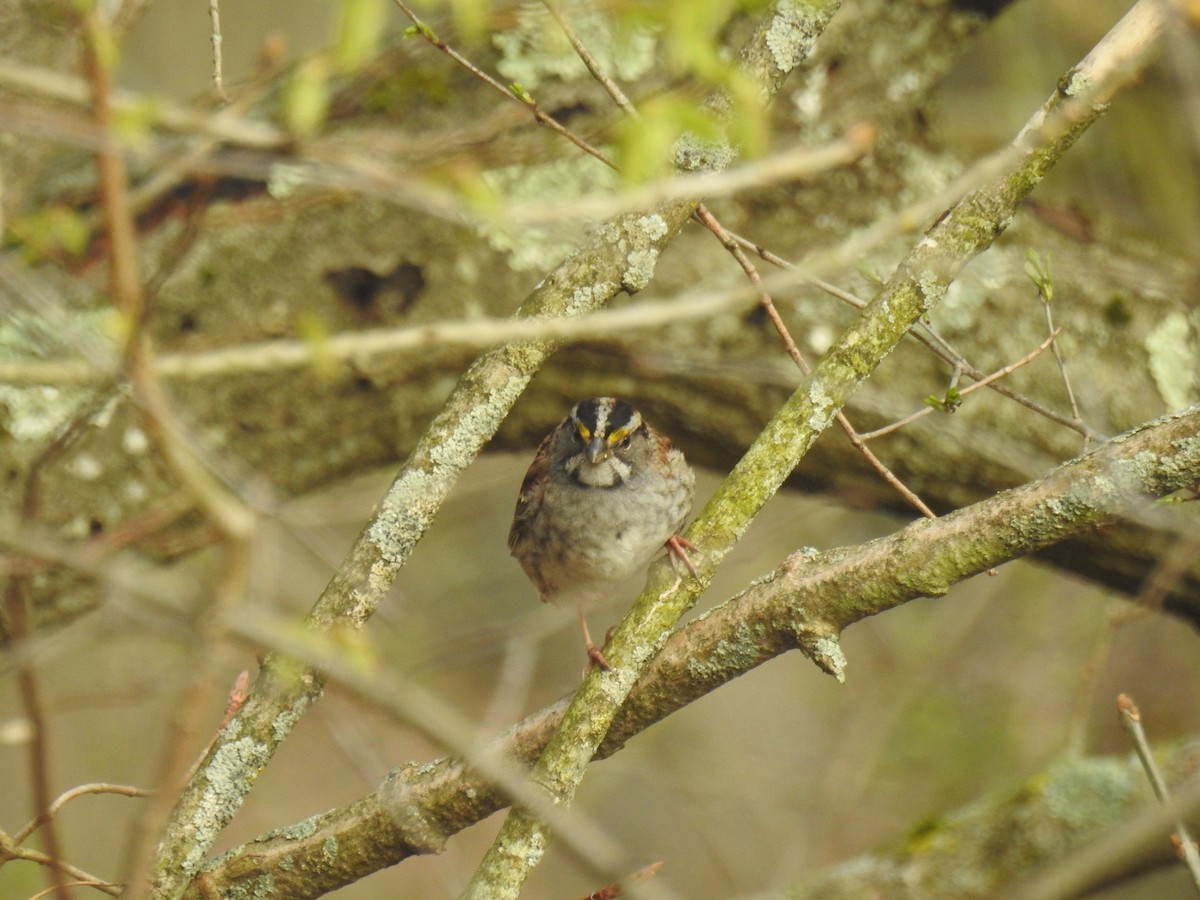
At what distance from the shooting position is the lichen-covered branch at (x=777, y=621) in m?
2.49

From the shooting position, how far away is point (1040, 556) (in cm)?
422

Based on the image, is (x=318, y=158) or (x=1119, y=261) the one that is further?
(x=1119, y=261)

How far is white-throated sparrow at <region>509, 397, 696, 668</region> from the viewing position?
4234 millimetres

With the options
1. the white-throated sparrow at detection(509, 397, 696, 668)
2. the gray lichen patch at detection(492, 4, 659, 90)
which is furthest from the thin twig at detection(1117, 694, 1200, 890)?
the gray lichen patch at detection(492, 4, 659, 90)

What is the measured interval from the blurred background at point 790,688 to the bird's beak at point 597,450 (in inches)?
59.8

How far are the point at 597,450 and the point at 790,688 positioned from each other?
506 cm

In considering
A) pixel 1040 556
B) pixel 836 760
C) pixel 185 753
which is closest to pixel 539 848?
pixel 185 753

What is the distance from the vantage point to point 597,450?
4199 mm

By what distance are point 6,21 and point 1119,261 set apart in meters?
3.77

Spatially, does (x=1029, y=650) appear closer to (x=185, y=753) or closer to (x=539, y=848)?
(x=539, y=848)

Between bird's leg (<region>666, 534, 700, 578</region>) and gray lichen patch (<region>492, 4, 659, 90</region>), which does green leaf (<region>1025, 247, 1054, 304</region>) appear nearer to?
bird's leg (<region>666, 534, 700, 578</region>)

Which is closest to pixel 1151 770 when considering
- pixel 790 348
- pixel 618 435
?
pixel 790 348

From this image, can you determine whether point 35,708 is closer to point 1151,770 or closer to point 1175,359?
point 1151,770

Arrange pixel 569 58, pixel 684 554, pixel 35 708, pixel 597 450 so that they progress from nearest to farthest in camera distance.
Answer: pixel 35 708, pixel 684 554, pixel 597 450, pixel 569 58
